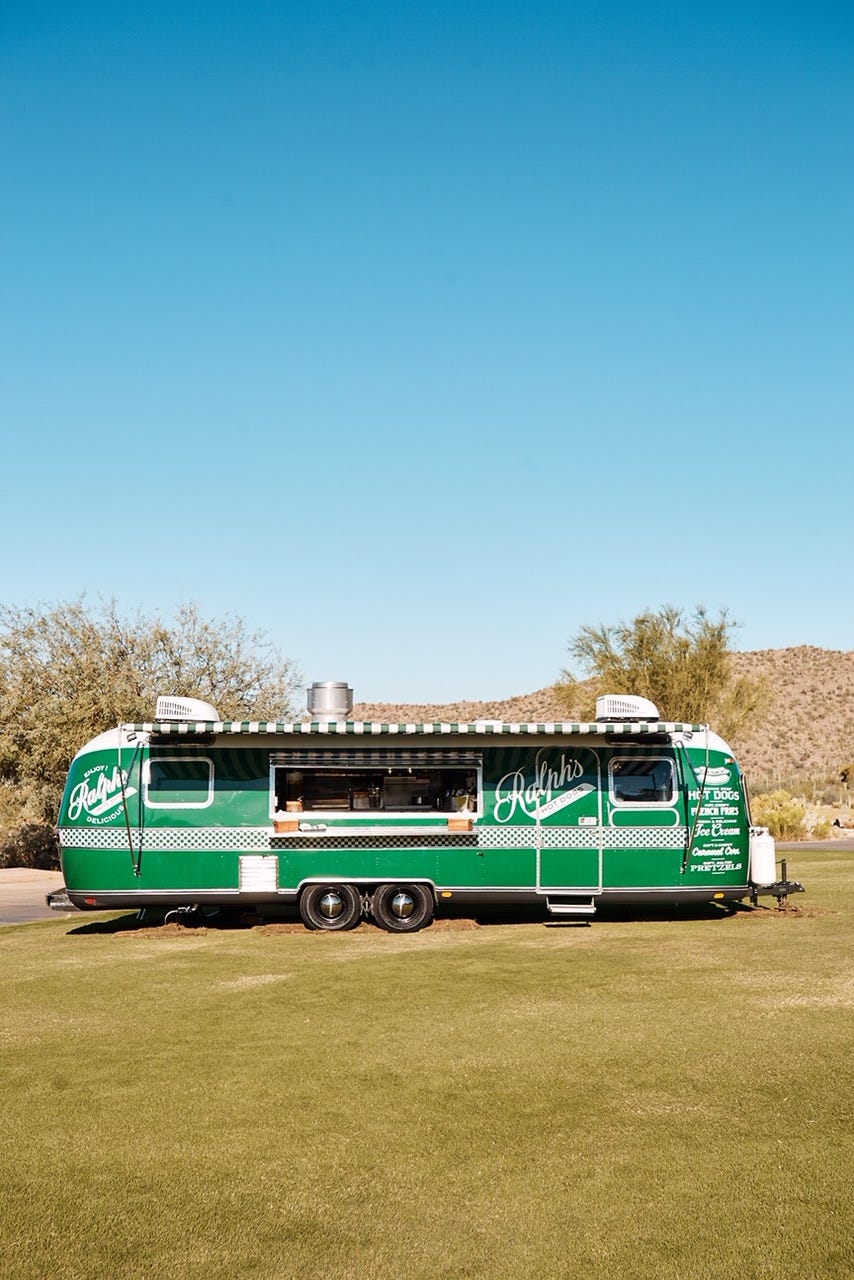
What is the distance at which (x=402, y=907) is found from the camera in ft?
47.1

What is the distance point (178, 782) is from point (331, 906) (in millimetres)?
2421

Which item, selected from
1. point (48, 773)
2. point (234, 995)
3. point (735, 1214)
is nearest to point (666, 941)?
point (234, 995)

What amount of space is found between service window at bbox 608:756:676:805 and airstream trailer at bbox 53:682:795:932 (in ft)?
0.06

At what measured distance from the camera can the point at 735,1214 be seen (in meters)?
5.24

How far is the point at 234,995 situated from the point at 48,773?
15923mm

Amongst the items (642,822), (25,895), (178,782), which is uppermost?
(178,782)

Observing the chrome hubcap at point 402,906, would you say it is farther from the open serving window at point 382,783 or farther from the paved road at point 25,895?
the paved road at point 25,895

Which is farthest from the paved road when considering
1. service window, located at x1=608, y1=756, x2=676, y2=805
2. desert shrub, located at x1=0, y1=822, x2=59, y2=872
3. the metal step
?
service window, located at x1=608, y1=756, x2=676, y2=805

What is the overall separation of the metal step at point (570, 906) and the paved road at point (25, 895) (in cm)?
688

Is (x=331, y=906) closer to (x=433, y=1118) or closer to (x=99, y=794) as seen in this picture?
(x=99, y=794)

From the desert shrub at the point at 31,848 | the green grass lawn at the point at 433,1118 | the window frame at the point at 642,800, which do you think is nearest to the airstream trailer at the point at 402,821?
the window frame at the point at 642,800

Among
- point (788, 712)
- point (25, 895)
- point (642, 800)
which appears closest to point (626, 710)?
point (642, 800)

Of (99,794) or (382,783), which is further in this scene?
(382,783)

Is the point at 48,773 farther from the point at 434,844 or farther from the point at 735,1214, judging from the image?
the point at 735,1214
